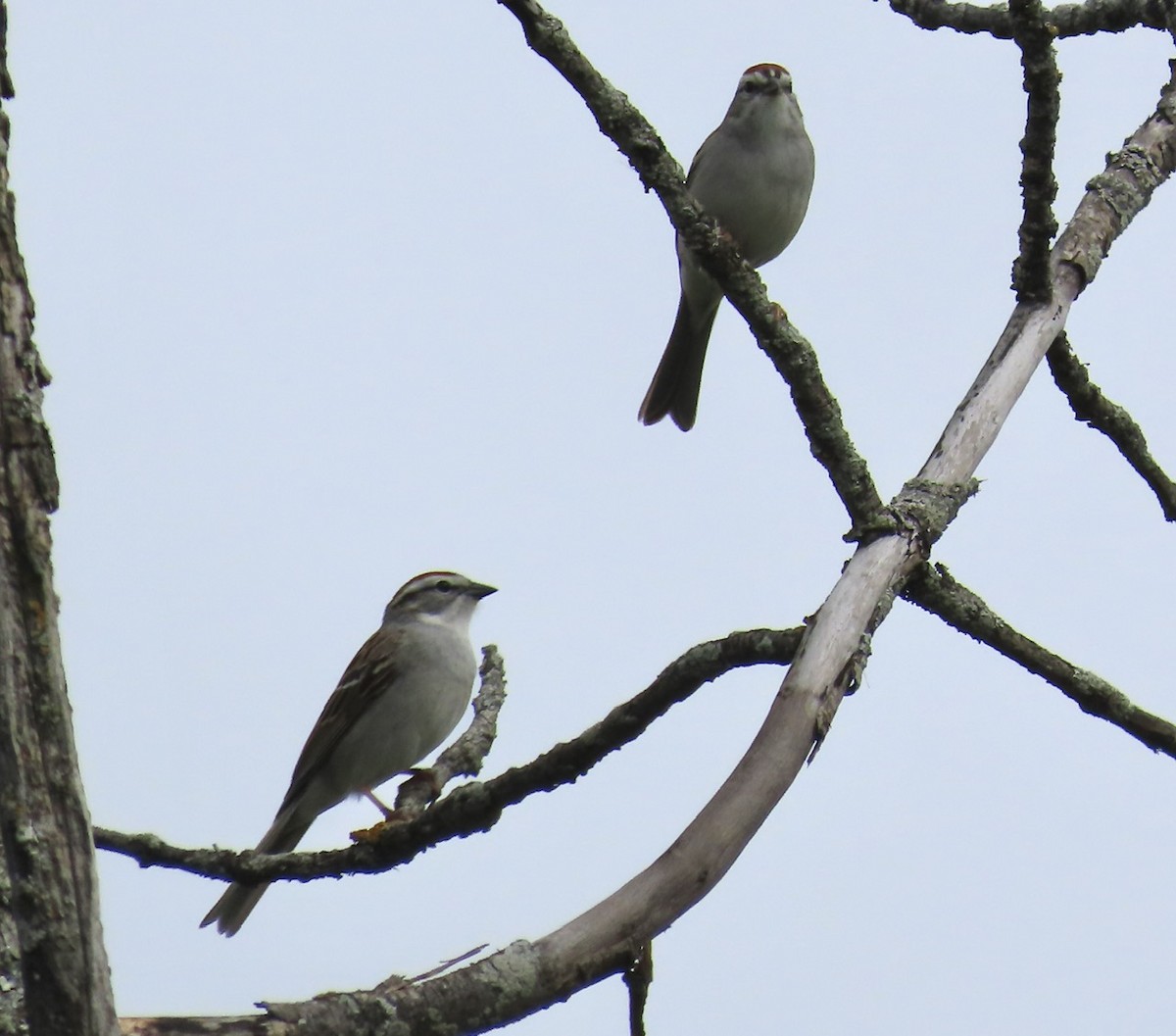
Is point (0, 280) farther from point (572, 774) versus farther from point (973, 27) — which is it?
point (973, 27)

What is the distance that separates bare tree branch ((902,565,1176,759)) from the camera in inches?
181

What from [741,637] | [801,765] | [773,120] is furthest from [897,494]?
[773,120]

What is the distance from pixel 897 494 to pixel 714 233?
0.97m

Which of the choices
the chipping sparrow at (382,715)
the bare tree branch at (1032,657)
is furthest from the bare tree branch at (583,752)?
the chipping sparrow at (382,715)

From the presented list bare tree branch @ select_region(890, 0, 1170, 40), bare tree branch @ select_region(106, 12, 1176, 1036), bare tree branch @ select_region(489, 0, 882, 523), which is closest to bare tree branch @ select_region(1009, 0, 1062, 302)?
bare tree branch @ select_region(106, 12, 1176, 1036)

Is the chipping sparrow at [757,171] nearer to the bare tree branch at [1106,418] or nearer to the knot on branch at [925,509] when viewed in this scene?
the bare tree branch at [1106,418]

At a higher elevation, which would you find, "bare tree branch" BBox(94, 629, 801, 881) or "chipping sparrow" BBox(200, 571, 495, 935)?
"chipping sparrow" BBox(200, 571, 495, 935)

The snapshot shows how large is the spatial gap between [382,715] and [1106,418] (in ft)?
12.1

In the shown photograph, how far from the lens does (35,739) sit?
231 cm

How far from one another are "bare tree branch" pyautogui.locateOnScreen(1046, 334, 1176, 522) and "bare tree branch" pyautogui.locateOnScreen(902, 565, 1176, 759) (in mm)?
1130

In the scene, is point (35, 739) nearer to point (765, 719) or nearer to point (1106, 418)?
point (765, 719)

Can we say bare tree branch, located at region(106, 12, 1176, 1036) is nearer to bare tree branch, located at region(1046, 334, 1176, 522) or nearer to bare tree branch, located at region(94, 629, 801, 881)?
bare tree branch, located at region(94, 629, 801, 881)

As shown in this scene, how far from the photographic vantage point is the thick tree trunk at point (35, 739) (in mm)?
2279

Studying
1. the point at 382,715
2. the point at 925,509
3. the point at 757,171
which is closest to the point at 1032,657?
the point at 925,509
